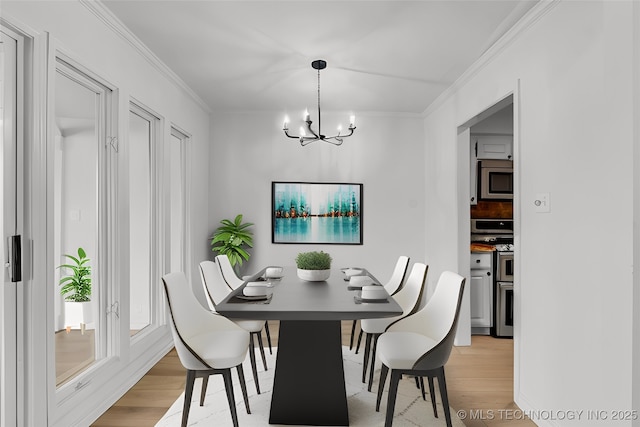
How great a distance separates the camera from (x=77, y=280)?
256 cm

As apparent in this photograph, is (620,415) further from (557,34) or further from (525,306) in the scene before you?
(557,34)

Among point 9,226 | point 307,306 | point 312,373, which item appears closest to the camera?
point 9,226

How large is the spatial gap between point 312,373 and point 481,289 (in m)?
2.68

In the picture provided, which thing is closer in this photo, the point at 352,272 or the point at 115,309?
the point at 115,309

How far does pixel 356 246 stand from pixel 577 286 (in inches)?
131

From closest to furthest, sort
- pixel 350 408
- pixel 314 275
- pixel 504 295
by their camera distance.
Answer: pixel 350 408, pixel 314 275, pixel 504 295

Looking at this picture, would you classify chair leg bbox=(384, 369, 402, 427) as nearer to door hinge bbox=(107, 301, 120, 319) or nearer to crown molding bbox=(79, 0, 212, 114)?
door hinge bbox=(107, 301, 120, 319)

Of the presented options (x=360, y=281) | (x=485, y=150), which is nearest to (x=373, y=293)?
(x=360, y=281)

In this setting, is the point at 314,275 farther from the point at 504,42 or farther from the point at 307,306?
the point at 504,42

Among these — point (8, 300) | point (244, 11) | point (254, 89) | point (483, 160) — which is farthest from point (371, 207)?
point (8, 300)

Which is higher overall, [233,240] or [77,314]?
[233,240]

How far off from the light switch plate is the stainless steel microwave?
2.13m

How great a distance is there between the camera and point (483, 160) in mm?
4680

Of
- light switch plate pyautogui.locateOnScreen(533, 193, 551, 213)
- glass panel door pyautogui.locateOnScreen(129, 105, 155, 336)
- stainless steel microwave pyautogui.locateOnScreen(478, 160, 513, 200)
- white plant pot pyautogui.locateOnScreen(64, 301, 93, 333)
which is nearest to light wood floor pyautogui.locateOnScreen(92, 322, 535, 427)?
glass panel door pyautogui.locateOnScreen(129, 105, 155, 336)
